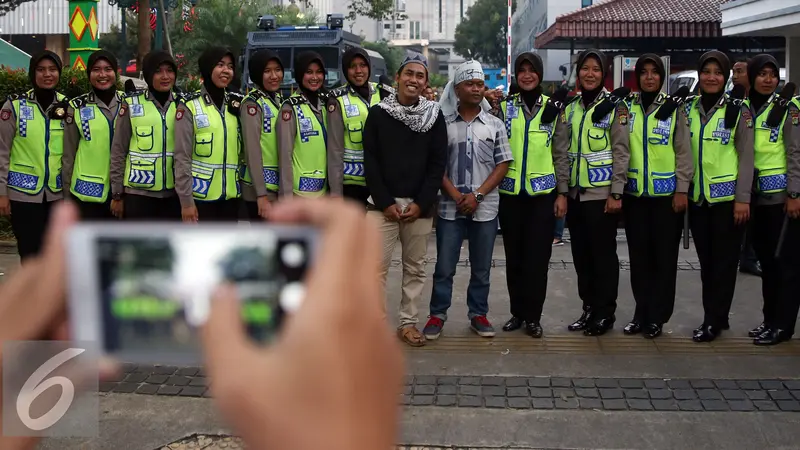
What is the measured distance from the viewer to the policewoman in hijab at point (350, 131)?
5867mm

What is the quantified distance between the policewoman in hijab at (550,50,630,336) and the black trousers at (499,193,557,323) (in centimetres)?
25

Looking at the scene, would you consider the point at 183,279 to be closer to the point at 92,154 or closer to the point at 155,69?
the point at 155,69

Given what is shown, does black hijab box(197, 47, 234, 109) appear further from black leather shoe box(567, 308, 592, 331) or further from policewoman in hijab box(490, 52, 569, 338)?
black leather shoe box(567, 308, 592, 331)

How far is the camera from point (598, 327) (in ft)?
19.7

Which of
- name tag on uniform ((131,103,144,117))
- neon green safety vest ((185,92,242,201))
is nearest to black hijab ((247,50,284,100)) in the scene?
neon green safety vest ((185,92,242,201))

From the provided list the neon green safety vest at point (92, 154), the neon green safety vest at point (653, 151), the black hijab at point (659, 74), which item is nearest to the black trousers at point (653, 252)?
the neon green safety vest at point (653, 151)

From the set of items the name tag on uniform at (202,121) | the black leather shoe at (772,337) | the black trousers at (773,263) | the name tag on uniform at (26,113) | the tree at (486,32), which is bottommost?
the black leather shoe at (772,337)

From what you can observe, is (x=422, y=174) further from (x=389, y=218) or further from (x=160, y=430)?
(x=160, y=430)

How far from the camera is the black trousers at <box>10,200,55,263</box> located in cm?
586

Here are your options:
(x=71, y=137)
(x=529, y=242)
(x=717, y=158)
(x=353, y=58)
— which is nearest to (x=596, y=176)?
(x=529, y=242)

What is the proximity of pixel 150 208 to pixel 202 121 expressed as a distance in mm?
724

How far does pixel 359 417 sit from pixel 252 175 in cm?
513

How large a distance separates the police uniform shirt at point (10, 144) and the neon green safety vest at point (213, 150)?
1.03 metres

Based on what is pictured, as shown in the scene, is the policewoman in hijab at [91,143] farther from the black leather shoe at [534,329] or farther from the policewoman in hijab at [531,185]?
the black leather shoe at [534,329]
